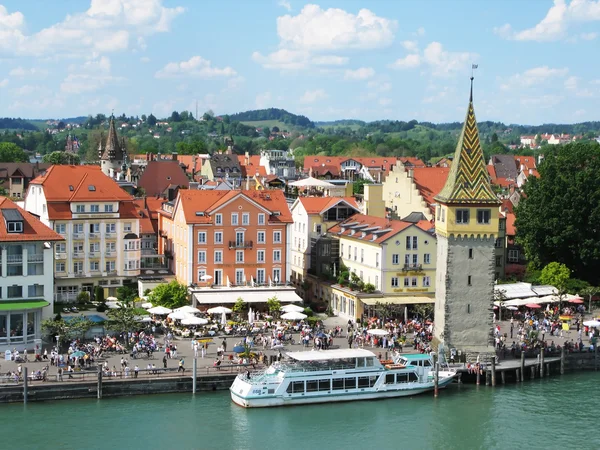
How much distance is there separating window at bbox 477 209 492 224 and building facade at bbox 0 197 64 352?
89.1 feet

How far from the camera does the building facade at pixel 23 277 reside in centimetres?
6488

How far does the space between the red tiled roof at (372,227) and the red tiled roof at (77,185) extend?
1781cm

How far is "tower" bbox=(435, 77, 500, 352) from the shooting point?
2574 inches

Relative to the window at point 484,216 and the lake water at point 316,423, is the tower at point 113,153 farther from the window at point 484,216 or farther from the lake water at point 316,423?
the lake water at point 316,423

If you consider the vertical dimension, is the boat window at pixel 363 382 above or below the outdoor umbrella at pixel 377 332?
below

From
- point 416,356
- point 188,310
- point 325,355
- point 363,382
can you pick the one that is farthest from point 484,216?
point 188,310

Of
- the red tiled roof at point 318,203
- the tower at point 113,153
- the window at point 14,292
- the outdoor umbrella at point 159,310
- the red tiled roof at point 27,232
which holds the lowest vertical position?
Result: the outdoor umbrella at point 159,310

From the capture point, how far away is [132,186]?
127 metres

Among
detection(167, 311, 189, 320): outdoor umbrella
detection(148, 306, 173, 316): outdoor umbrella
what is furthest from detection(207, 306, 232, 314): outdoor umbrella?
detection(148, 306, 173, 316): outdoor umbrella

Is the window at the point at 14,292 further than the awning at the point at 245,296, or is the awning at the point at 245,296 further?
the awning at the point at 245,296

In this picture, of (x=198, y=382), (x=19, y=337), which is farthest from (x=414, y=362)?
(x=19, y=337)

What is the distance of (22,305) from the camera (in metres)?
65.0

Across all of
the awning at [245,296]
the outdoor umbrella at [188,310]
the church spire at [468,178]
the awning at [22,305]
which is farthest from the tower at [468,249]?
the awning at [22,305]

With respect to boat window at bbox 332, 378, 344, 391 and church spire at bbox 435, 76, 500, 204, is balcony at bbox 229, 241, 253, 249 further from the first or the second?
boat window at bbox 332, 378, 344, 391
